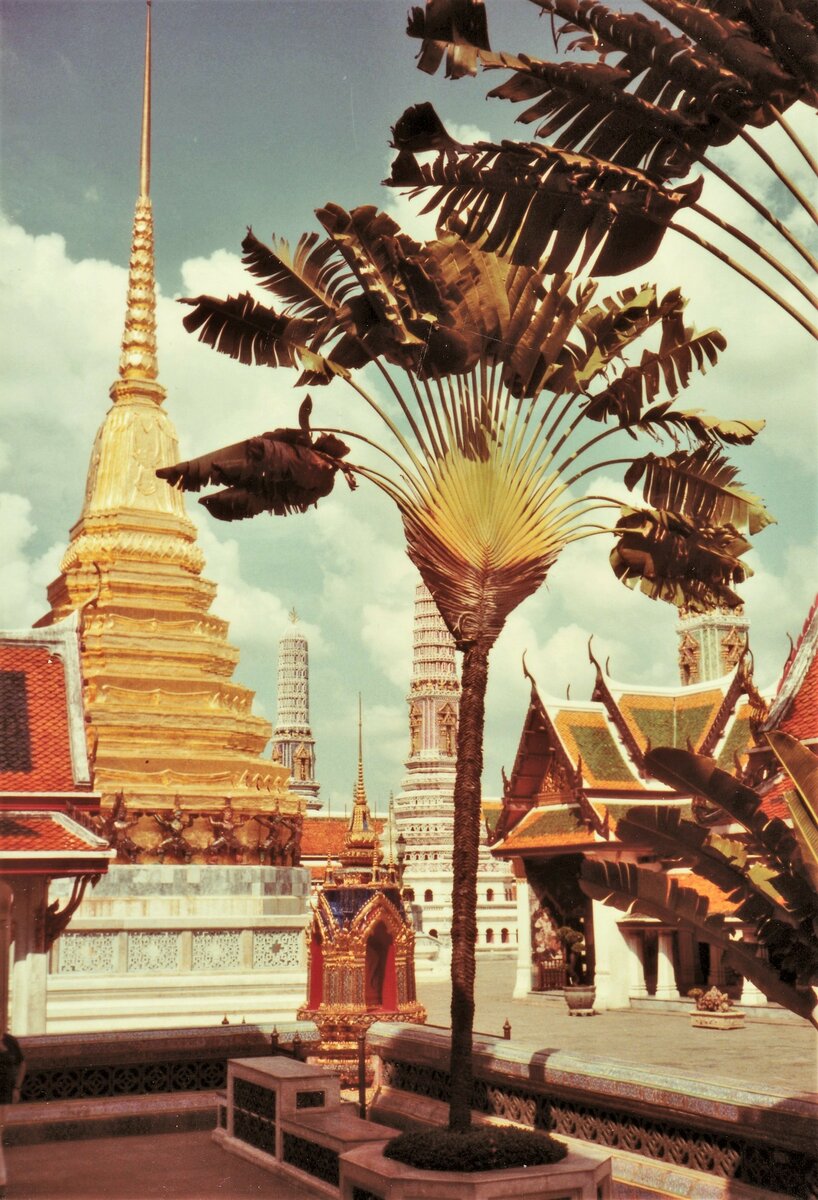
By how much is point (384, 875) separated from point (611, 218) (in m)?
11.6

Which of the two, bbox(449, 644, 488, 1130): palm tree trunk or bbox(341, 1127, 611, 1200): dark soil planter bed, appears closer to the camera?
bbox(341, 1127, 611, 1200): dark soil planter bed

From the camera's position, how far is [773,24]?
21.1ft

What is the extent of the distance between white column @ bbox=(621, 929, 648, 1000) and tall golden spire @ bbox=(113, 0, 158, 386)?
726 inches

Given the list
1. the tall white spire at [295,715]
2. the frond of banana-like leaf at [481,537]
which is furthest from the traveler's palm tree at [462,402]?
the tall white spire at [295,715]

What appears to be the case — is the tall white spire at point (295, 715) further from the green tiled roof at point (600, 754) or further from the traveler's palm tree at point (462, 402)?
the traveler's palm tree at point (462, 402)

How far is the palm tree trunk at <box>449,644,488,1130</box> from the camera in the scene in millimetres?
7848

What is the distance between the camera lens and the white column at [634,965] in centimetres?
2369

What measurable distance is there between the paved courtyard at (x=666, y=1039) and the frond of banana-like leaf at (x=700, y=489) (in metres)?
4.08

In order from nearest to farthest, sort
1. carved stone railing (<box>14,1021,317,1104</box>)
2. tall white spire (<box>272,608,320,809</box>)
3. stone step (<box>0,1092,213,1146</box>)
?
stone step (<box>0,1092,213,1146</box>), carved stone railing (<box>14,1021,317,1104</box>), tall white spire (<box>272,608,320,809</box>)

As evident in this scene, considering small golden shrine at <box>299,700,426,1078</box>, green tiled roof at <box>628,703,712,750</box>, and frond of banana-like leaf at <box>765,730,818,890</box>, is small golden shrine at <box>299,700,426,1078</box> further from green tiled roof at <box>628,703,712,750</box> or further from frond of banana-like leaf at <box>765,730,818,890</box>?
green tiled roof at <box>628,703,712,750</box>

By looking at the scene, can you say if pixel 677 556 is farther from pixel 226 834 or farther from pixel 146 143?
pixel 146 143

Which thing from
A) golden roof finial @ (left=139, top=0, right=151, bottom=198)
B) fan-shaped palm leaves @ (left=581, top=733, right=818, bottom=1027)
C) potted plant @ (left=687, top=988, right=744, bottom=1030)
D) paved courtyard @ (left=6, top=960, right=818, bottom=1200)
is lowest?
paved courtyard @ (left=6, top=960, right=818, bottom=1200)

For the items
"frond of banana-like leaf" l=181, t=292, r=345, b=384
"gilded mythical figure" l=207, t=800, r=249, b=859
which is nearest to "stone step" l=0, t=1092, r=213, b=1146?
"frond of banana-like leaf" l=181, t=292, r=345, b=384

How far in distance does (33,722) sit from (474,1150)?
9.73m
